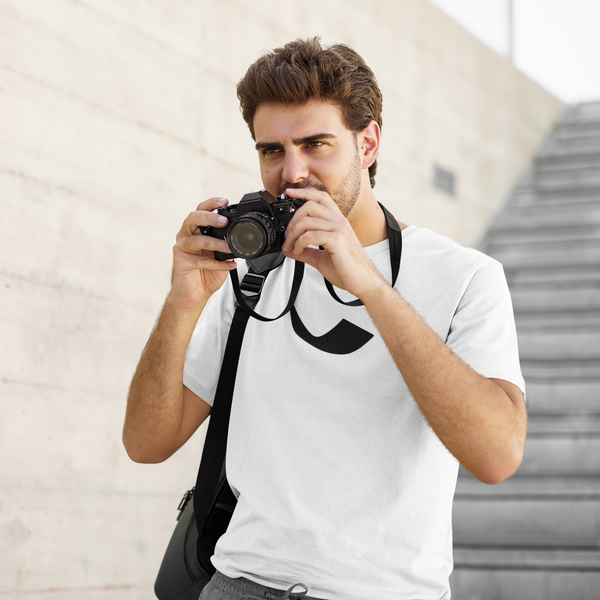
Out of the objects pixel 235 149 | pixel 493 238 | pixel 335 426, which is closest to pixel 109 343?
pixel 235 149

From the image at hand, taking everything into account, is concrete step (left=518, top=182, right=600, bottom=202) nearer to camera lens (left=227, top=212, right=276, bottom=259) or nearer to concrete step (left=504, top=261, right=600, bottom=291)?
concrete step (left=504, top=261, right=600, bottom=291)

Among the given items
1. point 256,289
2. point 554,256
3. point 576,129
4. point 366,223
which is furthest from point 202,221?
point 576,129

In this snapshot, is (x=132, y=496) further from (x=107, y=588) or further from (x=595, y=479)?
(x=595, y=479)

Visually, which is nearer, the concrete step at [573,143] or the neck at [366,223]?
the neck at [366,223]

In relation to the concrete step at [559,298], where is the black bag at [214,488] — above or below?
below

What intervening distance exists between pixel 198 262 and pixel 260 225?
139 millimetres

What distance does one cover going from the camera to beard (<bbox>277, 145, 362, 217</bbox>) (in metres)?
1.20

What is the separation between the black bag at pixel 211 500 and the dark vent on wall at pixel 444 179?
11.5 ft

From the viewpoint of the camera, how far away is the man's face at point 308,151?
1202 millimetres

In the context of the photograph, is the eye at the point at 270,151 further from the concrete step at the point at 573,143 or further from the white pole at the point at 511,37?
the concrete step at the point at 573,143

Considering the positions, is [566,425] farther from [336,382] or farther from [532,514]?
[336,382]

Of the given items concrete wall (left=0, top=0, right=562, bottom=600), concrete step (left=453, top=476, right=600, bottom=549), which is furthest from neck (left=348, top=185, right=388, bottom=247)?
concrete step (left=453, top=476, right=600, bottom=549)

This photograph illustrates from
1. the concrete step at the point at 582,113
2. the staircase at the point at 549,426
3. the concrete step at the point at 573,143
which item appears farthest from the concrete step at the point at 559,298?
the concrete step at the point at 582,113

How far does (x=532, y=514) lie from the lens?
2973mm
